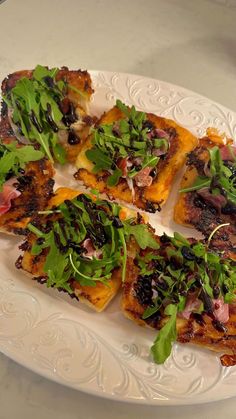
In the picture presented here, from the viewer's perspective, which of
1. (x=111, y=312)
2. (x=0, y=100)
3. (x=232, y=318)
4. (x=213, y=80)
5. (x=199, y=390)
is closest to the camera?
(x=199, y=390)

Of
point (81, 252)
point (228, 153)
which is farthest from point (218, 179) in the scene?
point (81, 252)

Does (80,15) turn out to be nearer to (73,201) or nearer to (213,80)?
(213,80)

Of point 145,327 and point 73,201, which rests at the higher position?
point 73,201

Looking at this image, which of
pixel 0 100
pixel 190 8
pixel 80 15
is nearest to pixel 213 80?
pixel 190 8

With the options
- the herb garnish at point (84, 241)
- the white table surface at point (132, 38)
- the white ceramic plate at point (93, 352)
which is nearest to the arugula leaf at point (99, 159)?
the herb garnish at point (84, 241)

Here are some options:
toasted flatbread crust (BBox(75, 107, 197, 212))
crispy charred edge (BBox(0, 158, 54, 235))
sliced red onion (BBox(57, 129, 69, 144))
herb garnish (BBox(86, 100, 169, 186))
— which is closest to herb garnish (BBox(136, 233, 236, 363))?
toasted flatbread crust (BBox(75, 107, 197, 212))

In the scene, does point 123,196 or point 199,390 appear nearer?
point 199,390
